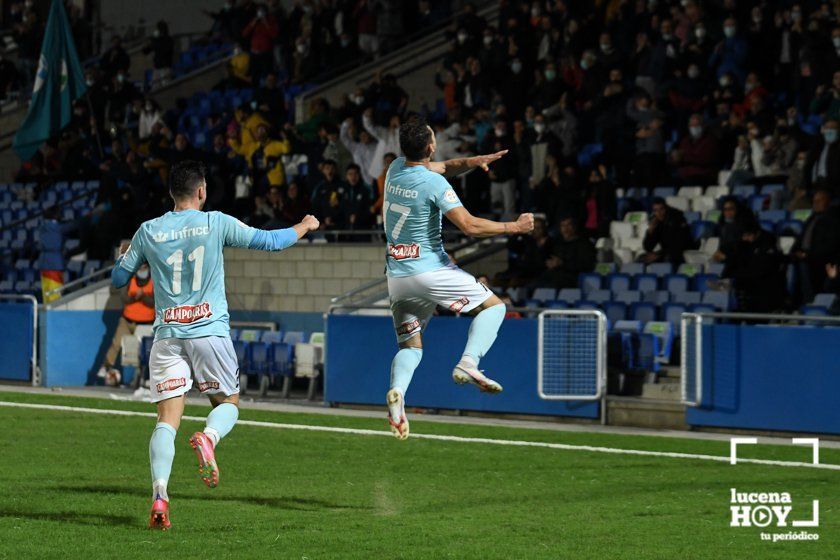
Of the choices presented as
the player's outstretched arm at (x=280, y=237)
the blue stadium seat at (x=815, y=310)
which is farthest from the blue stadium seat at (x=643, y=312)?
the player's outstretched arm at (x=280, y=237)

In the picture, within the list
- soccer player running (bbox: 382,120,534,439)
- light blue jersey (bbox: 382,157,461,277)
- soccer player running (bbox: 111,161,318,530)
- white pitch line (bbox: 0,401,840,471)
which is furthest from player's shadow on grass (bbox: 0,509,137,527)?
white pitch line (bbox: 0,401,840,471)

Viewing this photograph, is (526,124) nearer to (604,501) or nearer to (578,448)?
(578,448)

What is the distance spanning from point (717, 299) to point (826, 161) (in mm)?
2798

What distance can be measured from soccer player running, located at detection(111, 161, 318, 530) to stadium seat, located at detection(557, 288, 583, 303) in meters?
10.4

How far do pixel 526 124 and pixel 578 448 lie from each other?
30.8 feet

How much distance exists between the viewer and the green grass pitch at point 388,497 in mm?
8867

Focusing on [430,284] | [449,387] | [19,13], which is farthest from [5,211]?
[430,284]

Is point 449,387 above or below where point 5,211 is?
below

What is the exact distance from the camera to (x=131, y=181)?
27094 millimetres

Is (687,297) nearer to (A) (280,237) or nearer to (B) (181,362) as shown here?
(A) (280,237)

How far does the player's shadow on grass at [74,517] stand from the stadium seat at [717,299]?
32.5 feet

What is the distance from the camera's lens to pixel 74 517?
390 inches

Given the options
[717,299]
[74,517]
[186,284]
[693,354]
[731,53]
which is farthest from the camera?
[731,53]

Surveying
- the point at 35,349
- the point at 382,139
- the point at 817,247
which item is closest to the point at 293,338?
the point at 35,349
